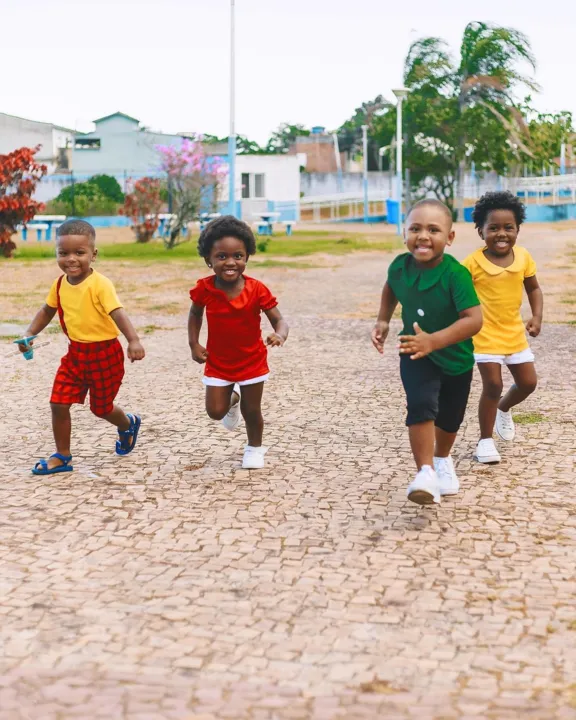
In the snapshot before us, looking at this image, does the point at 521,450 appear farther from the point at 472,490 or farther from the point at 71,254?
the point at 71,254

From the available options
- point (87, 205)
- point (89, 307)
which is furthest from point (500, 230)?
point (87, 205)

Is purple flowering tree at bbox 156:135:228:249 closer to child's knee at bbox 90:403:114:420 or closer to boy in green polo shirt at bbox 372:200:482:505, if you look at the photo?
child's knee at bbox 90:403:114:420

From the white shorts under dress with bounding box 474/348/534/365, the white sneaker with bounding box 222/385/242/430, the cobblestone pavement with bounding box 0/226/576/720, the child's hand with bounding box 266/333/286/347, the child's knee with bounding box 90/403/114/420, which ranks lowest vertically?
the cobblestone pavement with bounding box 0/226/576/720

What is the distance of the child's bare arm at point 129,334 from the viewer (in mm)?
5273

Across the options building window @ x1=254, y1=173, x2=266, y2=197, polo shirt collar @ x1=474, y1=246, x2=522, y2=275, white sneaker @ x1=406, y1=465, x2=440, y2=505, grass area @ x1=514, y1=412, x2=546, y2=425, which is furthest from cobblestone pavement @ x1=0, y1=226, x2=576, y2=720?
building window @ x1=254, y1=173, x2=266, y2=197

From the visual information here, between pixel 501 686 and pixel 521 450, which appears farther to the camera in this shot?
pixel 521 450

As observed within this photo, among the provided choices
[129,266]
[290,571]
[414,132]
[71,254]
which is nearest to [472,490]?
[290,571]

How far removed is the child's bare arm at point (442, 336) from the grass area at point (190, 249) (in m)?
16.5

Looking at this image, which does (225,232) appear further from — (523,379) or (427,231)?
(523,379)

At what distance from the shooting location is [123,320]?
5383 millimetres

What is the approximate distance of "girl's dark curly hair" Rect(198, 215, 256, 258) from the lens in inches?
210

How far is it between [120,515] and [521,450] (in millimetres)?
2292

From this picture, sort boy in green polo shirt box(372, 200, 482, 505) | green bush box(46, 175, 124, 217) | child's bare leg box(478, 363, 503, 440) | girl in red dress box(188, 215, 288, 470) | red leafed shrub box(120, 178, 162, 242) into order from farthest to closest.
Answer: green bush box(46, 175, 124, 217) → red leafed shrub box(120, 178, 162, 242) → child's bare leg box(478, 363, 503, 440) → girl in red dress box(188, 215, 288, 470) → boy in green polo shirt box(372, 200, 482, 505)

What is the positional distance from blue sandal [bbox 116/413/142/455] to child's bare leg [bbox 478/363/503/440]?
5.87 feet
